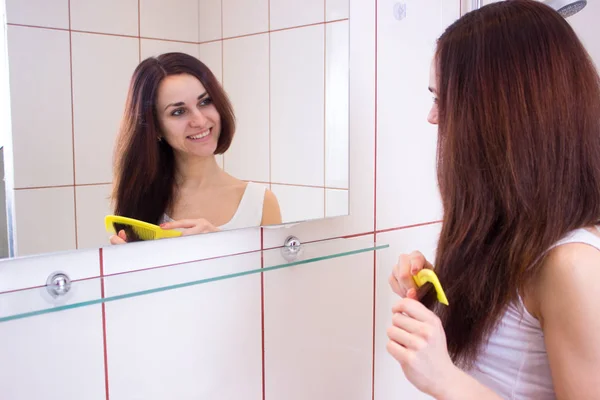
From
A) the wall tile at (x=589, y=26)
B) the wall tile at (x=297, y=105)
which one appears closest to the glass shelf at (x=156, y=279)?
the wall tile at (x=297, y=105)

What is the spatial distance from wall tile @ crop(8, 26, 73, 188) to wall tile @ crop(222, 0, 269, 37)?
0.77ft

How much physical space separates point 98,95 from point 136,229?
0.17 metres

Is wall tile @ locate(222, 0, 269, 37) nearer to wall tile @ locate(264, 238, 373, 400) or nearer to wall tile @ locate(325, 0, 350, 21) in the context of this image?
wall tile @ locate(325, 0, 350, 21)

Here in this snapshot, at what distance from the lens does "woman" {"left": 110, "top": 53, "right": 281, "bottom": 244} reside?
2.31ft

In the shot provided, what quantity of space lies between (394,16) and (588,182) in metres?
0.52

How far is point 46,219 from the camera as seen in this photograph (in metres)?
0.65

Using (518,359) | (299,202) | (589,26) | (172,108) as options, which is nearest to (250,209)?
(299,202)

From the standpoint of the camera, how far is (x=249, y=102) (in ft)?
2.73

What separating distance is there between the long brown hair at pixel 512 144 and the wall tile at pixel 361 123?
0.82 ft

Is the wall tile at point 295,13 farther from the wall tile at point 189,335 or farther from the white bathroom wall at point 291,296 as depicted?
the wall tile at point 189,335

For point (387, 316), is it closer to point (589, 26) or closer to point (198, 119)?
point (198, 119)

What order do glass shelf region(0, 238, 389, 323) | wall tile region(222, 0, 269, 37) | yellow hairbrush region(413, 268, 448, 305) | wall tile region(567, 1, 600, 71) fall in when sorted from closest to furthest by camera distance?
glass shelf region(0, 238, 389, 323) → yellow hairbrush region(413, 268, 448, 305) → wall tile region(222, 0, 269, 37) → wall tile region(567, 1, 600, 71)

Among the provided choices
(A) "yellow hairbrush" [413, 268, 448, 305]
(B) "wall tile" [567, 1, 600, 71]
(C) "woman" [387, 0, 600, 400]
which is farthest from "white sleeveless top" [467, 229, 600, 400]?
(B) "wall tile" [567, 1, 600, 71]

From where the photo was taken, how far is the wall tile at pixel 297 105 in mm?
875
